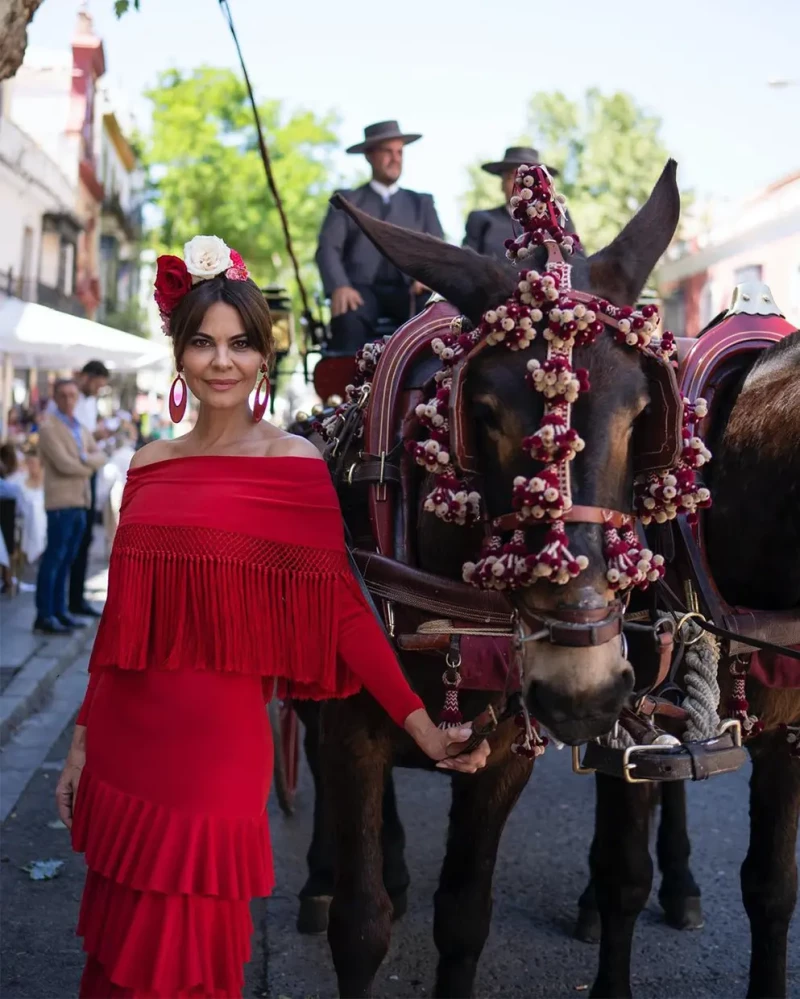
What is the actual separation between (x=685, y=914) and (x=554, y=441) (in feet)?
9.93

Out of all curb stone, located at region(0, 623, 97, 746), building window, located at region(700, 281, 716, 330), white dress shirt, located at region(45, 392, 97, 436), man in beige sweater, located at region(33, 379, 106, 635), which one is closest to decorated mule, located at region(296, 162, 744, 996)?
curb stone, located at region(0, 623, 97, 746)

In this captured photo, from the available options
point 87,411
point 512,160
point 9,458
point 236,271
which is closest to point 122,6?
point 512,160

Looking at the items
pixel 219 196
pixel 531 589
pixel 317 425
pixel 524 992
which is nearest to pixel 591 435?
pixel 531 589

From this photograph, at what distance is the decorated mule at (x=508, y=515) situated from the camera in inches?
97.7

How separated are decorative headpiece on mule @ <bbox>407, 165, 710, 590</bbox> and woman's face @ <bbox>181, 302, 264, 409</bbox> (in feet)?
1.39

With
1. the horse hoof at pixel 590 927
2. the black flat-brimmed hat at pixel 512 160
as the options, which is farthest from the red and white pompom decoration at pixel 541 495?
the black flat-brimmed hat at pixel 512 160

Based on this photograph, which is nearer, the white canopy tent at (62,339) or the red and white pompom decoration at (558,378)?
the red and white pompom decoration at (558,378)

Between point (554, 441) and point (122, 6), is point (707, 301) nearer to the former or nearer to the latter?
point (122, 6)

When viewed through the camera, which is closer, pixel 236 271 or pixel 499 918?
pixel 236 271

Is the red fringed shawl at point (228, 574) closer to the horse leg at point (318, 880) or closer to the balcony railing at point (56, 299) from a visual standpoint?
the horse leg at point (318, 880)

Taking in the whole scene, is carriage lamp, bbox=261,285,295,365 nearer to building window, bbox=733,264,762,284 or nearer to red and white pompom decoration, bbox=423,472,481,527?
red and white pompom decoration, bbox=423,472,481,527

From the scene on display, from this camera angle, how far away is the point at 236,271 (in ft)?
9.50

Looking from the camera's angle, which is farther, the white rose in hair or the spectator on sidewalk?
the spectator on sidewalk

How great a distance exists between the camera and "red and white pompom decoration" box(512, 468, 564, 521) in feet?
7.97
